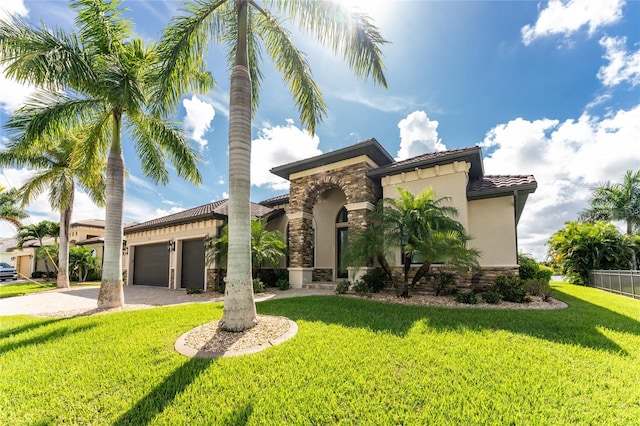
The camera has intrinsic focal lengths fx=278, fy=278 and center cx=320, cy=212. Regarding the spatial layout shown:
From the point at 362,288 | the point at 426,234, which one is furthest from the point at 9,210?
the point at 426,234

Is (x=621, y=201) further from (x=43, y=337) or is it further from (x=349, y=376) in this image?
(x=43, y=337)

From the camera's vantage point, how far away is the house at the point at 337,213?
34.2 feet

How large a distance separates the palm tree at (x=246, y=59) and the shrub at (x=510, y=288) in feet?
24.2

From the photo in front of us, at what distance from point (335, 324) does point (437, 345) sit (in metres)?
2.21

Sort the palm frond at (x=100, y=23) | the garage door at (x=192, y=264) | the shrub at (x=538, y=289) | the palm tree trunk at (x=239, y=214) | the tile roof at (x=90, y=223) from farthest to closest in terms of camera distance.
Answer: the tile roof at (x=90, y=223) < the garage door at (x=192, y=264) < the shrub at (x=538, y=289) < the palm frond at (x=100, y=23) < the palm tree trunk at (x=239, y=214)

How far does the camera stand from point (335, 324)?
245 inches

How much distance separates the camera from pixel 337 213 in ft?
49.0

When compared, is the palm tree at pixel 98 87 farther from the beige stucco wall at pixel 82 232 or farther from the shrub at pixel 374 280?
the beige stucco wall at pixel 82 232

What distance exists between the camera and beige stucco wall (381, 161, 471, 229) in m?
10.4

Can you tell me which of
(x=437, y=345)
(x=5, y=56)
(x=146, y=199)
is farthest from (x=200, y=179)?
(x=437, y=345)

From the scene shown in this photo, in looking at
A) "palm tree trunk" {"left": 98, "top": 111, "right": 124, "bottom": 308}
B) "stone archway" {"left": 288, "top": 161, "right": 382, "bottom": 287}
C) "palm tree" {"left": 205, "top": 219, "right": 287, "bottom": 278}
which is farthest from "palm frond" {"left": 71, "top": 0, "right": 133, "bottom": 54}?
"stone archway" {"left": 288, "top": 161, "right": 382, "bottom": 287}

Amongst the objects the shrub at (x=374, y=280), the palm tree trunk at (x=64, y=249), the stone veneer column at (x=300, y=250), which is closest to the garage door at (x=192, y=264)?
the stone veneer column at (x=300, y=250)

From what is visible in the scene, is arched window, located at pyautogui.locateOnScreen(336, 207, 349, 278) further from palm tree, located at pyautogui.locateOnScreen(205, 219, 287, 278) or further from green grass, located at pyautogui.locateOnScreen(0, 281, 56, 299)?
green grass, located at pyautogui.locateOnScreen(0, 281, 56, 299)

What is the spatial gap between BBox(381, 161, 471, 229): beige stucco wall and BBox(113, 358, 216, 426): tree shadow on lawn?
8062 mm
